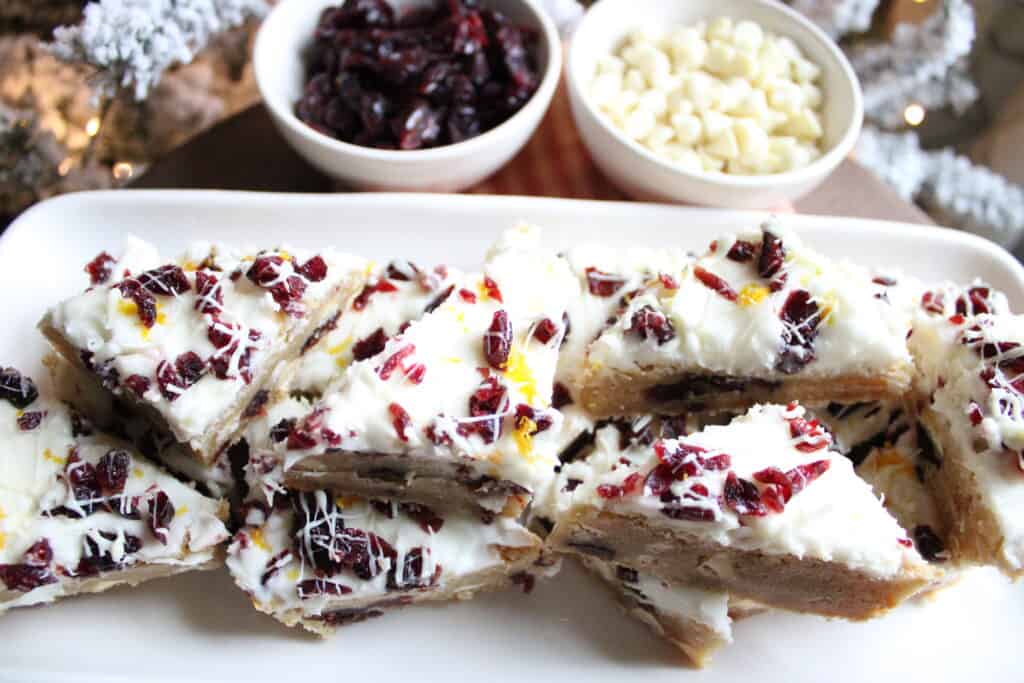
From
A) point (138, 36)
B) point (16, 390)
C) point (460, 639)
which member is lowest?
point (460, 639)

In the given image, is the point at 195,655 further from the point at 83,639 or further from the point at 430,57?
the point at 430,57

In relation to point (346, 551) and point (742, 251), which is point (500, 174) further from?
point (346, 551)

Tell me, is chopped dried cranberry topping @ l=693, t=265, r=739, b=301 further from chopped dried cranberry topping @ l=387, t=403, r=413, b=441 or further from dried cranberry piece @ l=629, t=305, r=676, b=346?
chopped dried cranberry topping @ l=387, t=403, r=413, b=441

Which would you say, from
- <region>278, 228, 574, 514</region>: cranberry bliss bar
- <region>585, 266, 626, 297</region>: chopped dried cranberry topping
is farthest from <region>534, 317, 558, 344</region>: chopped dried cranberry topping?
<region>585, 266, 626, 297</region>: chopped dried cranberry topping

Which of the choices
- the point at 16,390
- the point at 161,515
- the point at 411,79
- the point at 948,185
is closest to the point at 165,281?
the point at 16,390

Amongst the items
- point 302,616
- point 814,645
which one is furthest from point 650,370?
point 302,616

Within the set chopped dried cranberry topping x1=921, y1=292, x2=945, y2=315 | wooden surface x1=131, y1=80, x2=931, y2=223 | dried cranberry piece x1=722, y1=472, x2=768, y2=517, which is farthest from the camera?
wooden surface x1=131, y1=80, x2=931, y2=223
